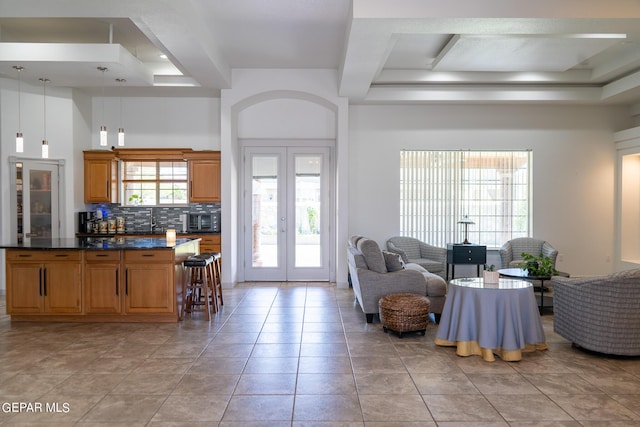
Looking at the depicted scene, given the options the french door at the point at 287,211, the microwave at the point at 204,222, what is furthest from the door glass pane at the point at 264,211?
the microwave at the point at 204,222

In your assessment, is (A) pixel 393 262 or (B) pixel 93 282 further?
(A) pixel 393 262

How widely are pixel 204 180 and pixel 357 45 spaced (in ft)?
12.8

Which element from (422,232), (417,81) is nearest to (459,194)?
(422,232)

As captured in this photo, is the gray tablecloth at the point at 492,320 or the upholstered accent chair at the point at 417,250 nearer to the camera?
the gray tablecloth at the point at 492,320

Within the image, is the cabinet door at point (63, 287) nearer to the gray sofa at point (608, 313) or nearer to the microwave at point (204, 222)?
the microwave at point (204, 222)

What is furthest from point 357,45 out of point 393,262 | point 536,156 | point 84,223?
point 84,223

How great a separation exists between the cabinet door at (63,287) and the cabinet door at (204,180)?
283 centimetres

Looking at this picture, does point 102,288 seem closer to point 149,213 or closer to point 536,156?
point 149,213

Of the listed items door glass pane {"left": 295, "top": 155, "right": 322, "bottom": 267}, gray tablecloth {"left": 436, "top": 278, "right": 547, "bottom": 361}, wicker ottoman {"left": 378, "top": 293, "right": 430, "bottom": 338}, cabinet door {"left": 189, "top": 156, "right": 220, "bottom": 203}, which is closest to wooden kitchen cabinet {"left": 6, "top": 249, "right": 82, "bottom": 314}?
cabinet door {"left": 189, "top": 156, "right": 220, "bottom": 203}

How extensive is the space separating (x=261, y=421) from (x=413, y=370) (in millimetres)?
1482

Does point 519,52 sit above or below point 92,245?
above

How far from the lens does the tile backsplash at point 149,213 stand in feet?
26.7

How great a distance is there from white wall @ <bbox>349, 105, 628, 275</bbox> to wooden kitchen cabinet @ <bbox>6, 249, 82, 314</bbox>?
4.46 metres

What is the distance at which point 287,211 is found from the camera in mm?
8078
